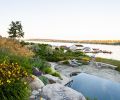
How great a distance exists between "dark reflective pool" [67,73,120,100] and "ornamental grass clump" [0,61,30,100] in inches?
165

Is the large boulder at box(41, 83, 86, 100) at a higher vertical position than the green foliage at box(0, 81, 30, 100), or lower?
lower

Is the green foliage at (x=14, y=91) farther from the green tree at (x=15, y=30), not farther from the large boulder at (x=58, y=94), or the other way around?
the green tree at (x=15, y=30)

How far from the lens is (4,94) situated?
7809mm

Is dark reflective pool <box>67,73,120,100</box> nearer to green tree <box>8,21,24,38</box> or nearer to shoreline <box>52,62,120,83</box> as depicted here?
shoreline <box>52,62,120,83</box>

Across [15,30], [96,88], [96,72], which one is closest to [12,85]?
[96,88]

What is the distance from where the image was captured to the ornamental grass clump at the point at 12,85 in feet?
25.6

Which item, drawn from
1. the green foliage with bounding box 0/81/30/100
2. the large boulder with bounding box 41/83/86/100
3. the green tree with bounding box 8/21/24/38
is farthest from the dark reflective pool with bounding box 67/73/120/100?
the green tree with bounding box 8/21/24/38

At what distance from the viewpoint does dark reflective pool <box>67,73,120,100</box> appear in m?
11.8

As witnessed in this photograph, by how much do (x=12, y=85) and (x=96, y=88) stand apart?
5325 millimetres

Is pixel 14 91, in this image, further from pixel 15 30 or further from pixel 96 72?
pixel 15 30

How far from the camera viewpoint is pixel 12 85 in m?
7.95

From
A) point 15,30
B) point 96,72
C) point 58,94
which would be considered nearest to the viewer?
point 58,94

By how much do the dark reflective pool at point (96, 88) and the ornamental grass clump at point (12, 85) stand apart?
13.7ft

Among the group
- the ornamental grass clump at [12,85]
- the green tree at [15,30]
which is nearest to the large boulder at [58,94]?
the ornamental grass clump at [12,85]
